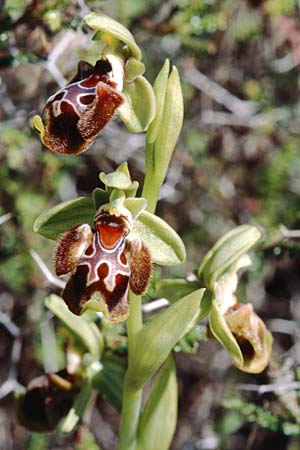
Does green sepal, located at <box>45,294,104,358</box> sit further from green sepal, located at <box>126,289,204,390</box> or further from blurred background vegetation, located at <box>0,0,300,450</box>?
green sepal, located at <box>126,289,204,390</box>

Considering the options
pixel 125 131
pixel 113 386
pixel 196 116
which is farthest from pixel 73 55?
pixel 113 386

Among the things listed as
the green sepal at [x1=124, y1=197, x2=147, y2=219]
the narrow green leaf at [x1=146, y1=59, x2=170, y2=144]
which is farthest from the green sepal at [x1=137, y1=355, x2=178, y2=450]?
the narrow green leaf at [x1=146, y1=59, x2=170, y2=144]

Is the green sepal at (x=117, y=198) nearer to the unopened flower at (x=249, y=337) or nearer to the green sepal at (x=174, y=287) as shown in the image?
the green sepal at (x=174, y=287)

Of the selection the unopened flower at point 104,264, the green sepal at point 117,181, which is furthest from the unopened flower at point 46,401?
the green sepal at point 117,181

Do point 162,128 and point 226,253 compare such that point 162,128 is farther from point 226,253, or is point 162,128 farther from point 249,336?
point 249,336

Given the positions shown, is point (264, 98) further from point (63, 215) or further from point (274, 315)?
point (63, 215)

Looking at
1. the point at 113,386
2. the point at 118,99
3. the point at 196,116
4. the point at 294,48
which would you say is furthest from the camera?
the point at 196,116
